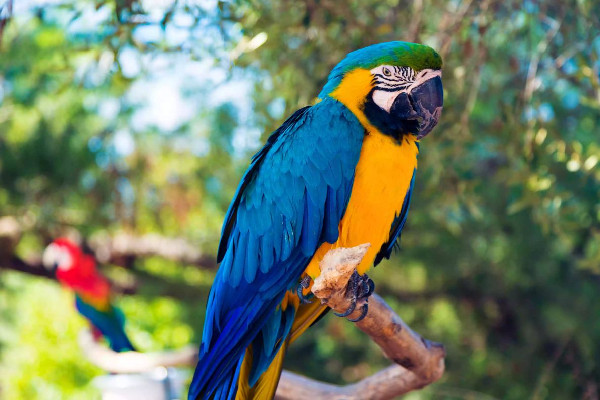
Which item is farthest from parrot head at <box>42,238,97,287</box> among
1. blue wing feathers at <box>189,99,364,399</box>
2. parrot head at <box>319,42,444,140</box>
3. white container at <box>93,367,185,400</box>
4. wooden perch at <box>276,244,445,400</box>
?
parrot head at <box>319,42,444,140</box>

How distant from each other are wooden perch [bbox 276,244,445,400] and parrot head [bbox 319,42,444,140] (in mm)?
366

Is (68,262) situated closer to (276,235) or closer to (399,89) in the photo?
(276,235)

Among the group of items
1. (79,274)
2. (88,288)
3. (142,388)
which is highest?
(142,388)

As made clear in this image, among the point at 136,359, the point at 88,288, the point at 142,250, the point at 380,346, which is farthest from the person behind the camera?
the point at 142,250

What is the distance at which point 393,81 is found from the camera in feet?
4.50

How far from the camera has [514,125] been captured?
6.57 feet

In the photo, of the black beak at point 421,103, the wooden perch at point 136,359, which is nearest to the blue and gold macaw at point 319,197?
the black beak at point 421,103

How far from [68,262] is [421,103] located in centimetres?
255

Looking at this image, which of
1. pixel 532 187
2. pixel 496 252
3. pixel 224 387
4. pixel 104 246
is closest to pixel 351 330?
pixel 496 252

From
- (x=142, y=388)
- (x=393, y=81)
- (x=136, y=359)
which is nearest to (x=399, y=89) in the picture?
(x=393, y=81)

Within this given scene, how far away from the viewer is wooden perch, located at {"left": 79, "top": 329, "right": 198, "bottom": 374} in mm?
2386

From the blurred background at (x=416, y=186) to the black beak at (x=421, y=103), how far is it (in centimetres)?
62

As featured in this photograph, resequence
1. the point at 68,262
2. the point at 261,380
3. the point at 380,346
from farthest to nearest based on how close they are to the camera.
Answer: the point at 68,262 → the point at 380,346 → the point at 261,380

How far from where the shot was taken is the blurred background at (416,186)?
6.82 feet
